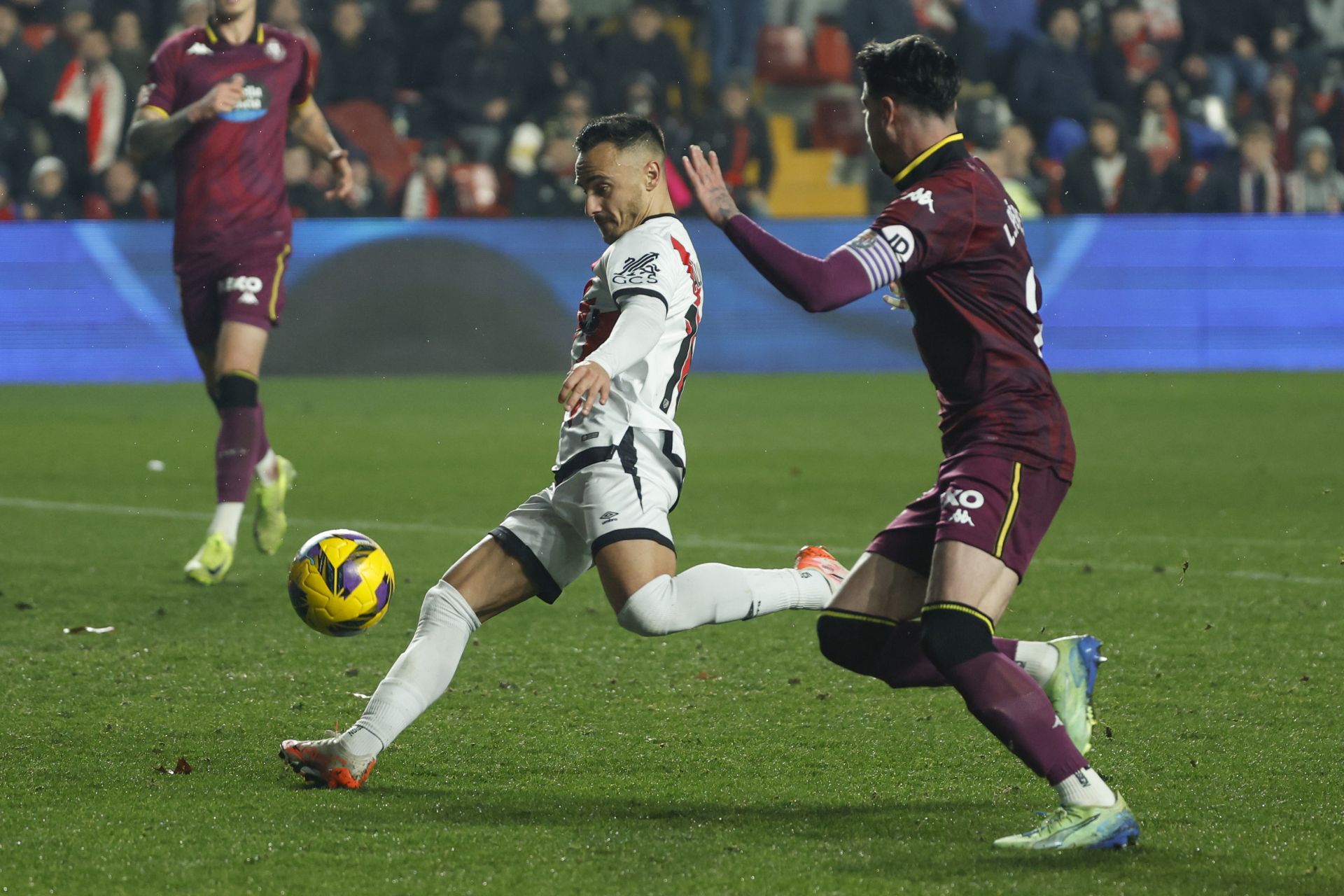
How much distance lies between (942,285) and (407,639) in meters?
2.84

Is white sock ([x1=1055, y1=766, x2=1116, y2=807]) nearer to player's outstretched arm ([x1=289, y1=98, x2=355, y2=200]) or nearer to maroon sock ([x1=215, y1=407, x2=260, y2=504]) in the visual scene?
Result: maroon sock ([x1=215, y1=407, x2=260, y2=504])

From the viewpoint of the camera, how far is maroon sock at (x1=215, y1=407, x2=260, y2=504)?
7.20 meters

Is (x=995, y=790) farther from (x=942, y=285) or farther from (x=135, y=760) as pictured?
(x=135, y=760)

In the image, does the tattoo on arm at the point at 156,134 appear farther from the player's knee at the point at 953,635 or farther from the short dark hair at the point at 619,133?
the player's knee at the point at 953,635

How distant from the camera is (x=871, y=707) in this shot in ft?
16.3

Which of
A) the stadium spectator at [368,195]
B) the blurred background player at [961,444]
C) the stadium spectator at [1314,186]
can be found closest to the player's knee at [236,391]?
the blurred background player at [961,444]

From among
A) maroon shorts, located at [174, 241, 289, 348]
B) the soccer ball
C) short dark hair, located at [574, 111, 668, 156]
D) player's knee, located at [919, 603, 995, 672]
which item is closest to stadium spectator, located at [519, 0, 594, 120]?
maroon shorts, located at [174, 241, 289, 348]

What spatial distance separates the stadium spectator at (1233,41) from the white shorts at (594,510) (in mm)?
16101

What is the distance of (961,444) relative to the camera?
12.3 feet

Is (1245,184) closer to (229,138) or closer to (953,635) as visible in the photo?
(229,138)

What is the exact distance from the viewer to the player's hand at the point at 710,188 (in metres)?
3.59

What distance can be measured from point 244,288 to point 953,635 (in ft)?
15.0

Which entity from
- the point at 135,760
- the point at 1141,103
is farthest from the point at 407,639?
the point at 1141,103

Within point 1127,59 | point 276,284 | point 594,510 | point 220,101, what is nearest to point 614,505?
point 594,510
